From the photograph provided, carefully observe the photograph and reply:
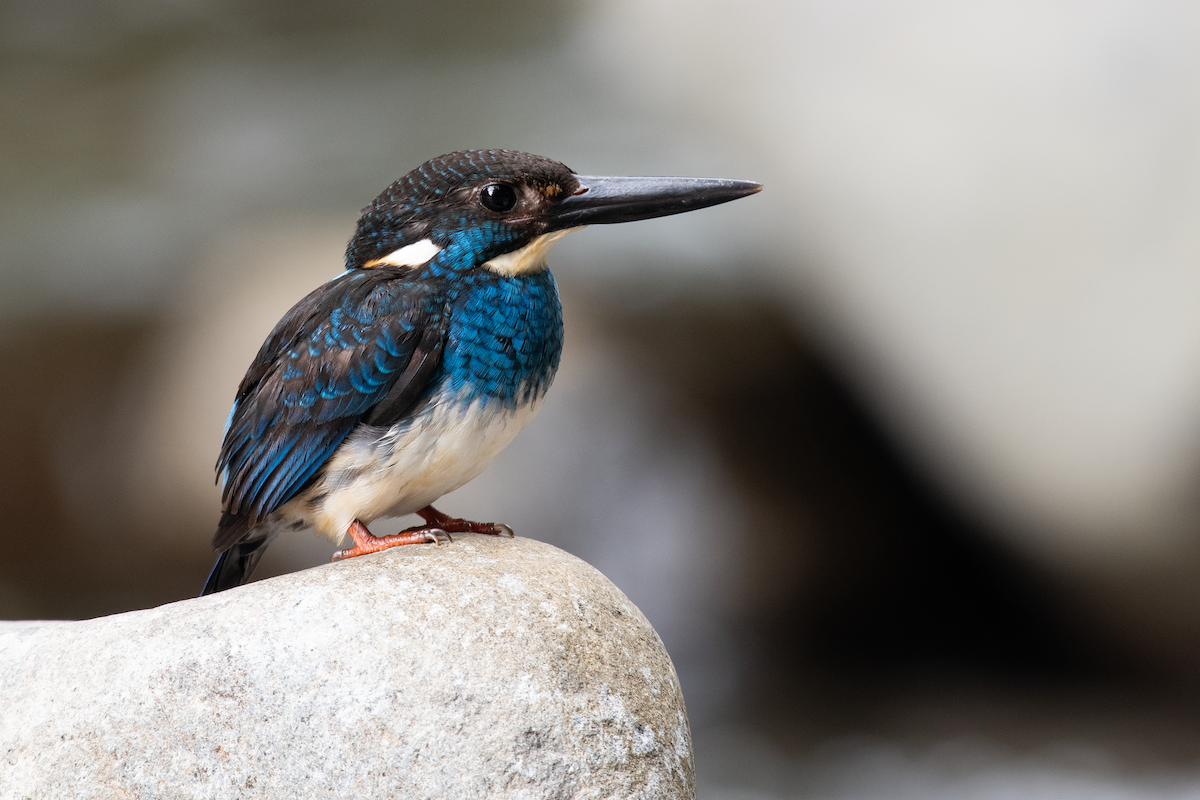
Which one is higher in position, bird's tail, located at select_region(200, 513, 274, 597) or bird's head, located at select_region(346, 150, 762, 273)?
bird's head, located at select_region(346, 150, 762, 273)

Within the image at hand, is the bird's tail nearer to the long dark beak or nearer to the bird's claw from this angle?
the bird's claw

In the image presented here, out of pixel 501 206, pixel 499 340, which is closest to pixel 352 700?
pixel 499 340

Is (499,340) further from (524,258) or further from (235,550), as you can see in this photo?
(235,550)

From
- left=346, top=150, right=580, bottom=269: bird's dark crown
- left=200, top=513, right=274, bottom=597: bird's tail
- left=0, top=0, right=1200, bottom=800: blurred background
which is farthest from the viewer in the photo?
left=0, top=0, right=1200, bottom=800: blurred background

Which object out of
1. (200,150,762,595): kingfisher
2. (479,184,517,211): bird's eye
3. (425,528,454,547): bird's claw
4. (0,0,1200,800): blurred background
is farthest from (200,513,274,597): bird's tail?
(0,0,1200,800): blurred background

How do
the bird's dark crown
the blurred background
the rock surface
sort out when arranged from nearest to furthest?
1. the rock surface
2. the bird's dark crown
3. the blurred background

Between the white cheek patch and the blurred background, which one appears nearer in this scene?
the white cheek patch

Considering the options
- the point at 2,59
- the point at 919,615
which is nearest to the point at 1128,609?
the point at 919,615
